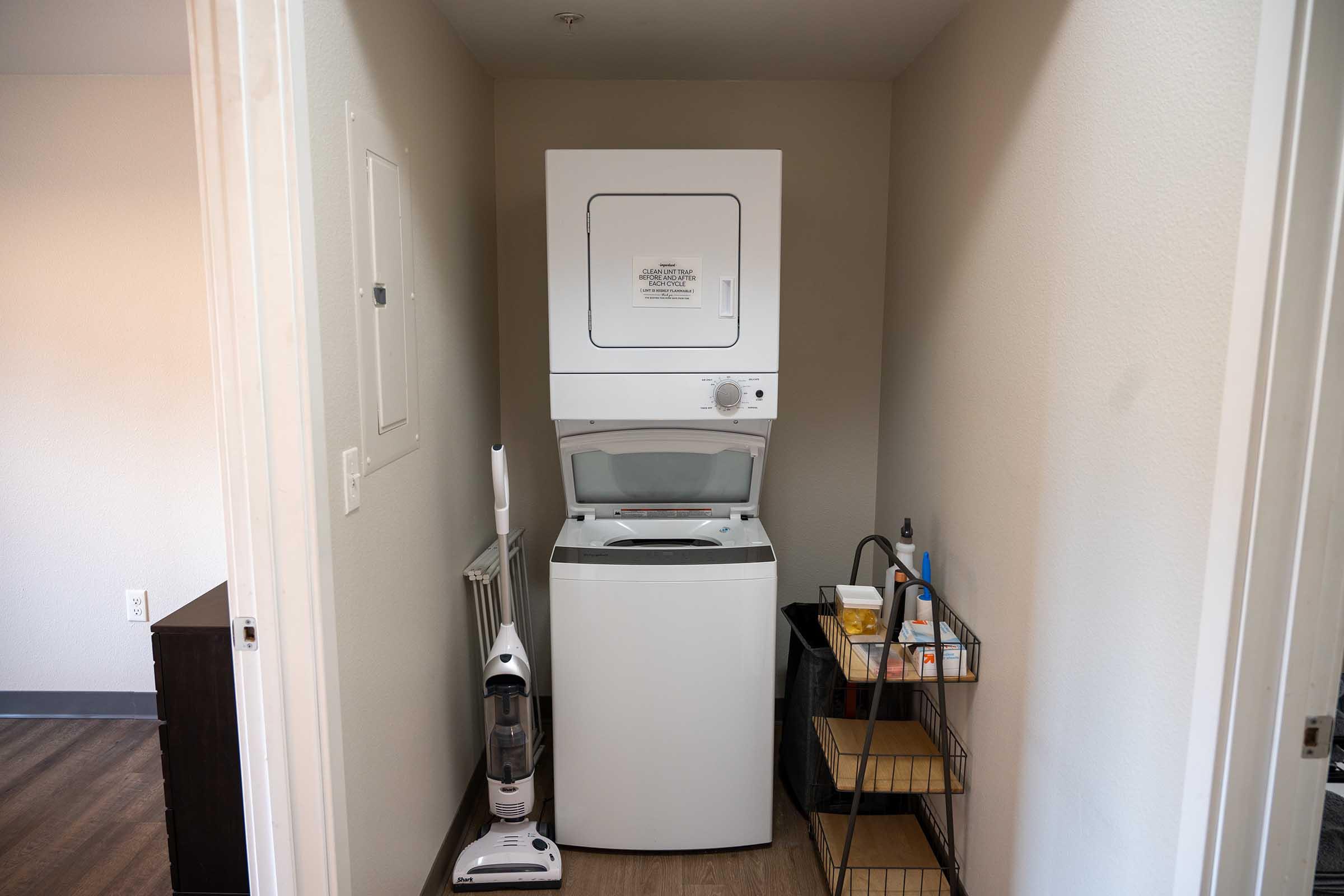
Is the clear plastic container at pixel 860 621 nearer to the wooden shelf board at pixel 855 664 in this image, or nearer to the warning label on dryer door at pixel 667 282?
the wooden shelf board at pixel 855 664

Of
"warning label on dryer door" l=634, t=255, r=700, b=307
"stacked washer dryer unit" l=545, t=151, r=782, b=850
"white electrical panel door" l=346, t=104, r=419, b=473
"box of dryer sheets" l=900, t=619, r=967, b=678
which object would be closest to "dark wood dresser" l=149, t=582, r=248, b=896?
"white electrical panel door" l=346, t=104, r=419, b=473

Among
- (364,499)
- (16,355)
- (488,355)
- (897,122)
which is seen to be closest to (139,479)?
(16,355)

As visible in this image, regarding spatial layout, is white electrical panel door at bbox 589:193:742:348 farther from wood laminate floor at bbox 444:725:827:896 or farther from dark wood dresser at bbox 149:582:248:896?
wood laminate floor at bbox 444:725:827:896

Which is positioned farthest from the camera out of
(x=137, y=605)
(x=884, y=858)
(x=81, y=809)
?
(x=137, y=605)

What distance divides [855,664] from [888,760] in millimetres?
275

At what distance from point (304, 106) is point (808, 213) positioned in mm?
1828

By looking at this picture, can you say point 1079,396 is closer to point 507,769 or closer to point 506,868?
point 507,769

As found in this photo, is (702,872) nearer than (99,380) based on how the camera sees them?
Yes

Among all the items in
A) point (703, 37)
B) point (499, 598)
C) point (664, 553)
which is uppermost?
point (703, 37)

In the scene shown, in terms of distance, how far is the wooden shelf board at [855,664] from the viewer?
1.94 meters

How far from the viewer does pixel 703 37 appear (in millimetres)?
2316

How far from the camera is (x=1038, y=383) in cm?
169

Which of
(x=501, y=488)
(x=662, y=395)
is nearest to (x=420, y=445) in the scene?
(x=501, y=488)

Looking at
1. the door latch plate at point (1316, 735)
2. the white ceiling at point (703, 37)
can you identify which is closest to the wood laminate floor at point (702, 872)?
the door latch plate at point (1316, 735)
